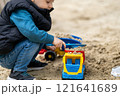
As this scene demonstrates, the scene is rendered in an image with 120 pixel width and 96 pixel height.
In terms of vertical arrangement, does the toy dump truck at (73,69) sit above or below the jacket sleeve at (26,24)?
below

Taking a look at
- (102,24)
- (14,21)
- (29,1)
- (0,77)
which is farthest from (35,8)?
(102,24)

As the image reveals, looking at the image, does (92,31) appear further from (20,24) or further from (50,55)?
(20,24)

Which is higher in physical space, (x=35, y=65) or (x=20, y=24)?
(x=20, y=24)

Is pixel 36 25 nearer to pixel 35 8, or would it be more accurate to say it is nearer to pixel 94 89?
pixel 35 8

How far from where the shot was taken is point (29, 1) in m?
2.59

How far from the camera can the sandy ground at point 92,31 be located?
3108mm

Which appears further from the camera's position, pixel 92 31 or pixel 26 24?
pixel 92 31

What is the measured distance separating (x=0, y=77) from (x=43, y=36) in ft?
2.92

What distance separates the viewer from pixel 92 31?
17.0ft

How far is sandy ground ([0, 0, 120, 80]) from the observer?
3108mm

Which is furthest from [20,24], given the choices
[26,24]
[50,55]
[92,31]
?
[92,31]

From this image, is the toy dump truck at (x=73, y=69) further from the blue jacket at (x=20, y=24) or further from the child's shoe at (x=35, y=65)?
the child's shoe at (x=35, y=65)

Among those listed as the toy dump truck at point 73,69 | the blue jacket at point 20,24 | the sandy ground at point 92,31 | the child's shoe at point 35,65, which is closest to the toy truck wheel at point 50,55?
the sandy ground at point 92,31

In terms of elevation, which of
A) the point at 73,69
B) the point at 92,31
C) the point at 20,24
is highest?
the point at 20,24
